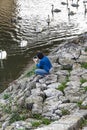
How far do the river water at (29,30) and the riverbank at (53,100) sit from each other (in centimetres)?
805

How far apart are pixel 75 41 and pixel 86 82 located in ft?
32.9

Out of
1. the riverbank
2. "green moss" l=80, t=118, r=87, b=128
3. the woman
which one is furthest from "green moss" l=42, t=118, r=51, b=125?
the woman

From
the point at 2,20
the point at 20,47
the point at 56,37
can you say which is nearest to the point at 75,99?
the point at 20,47

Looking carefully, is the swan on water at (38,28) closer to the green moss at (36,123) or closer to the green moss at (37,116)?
the green moss at (37,116)

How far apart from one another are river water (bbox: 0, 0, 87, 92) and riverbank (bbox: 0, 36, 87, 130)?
8.05 meters

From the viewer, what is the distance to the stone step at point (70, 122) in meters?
13.9

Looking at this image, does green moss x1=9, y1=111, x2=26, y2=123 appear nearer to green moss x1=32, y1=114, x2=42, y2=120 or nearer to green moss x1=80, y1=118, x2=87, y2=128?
green moss x1=32, y1=114, x2=42, y2=120

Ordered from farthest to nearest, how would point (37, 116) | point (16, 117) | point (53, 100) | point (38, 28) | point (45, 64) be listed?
point (38, 28)
point (45, 64)
point (53, 100)
point (16, 117)
point (37, 116)

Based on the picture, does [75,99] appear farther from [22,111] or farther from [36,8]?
[36,8]

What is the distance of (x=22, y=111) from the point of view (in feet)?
58.2

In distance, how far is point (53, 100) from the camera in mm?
18000

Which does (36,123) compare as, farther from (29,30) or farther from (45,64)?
(29,30)

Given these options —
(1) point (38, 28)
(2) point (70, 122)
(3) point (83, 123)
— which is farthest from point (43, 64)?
(1) point (38, 28)

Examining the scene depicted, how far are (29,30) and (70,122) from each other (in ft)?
109
